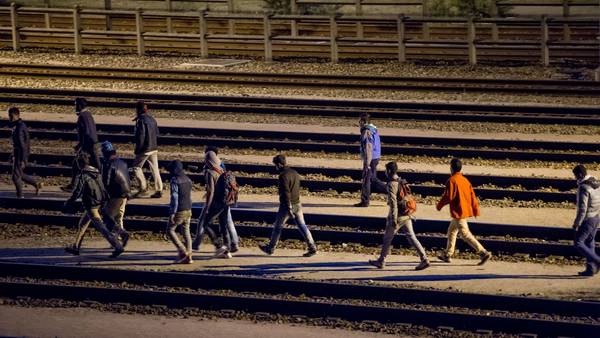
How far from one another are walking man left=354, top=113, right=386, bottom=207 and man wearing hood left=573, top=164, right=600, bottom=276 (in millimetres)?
4257

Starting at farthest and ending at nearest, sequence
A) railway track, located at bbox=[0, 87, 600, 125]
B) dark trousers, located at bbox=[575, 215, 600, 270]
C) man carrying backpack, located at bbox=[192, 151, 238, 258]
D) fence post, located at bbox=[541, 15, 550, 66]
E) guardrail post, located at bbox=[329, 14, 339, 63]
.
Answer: guardrail post, located at bbox=[329, 14, 339, 63], fence post, located at bbox=[541, 15, 550, 66], railway track, located at bbox=[0, 87, 600, 125], man carrying backpack, located at bbox=[192, 151, 238, 258], dark trousers, located at bbox=[575, 215, 600, 270]

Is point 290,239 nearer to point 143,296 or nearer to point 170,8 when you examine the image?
point 143,296

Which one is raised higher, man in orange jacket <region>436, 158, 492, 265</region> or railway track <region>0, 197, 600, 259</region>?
man in orange jacket <region>436, 158, 492, 265</region>

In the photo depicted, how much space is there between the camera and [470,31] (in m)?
34.1

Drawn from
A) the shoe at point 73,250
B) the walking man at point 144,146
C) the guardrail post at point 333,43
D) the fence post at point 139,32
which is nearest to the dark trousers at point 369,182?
the walking man at point 144,146

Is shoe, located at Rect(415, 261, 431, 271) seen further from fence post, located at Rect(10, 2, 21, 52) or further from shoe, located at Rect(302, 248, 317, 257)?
fence post, located at Rect(10, 2, 21, 52)

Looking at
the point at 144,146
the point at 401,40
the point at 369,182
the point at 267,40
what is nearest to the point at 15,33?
the point at 267,40

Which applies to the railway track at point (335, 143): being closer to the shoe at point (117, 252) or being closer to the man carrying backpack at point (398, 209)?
the man carrying backpack at point (398, 209)

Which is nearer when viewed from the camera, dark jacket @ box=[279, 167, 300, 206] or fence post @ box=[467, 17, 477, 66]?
dark jacket @ box=[279, 167, 300, 206]

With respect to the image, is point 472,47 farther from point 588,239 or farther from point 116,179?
point 116,179

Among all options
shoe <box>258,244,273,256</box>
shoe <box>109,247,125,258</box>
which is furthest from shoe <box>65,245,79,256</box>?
shoe <box>258,244,273,256</box>

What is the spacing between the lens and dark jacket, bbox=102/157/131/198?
1770cm

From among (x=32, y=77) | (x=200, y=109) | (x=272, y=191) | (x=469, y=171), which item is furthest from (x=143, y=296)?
(x=32, y=77)

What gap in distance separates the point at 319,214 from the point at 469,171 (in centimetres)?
407
